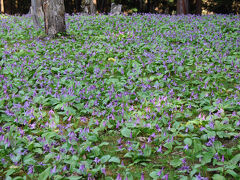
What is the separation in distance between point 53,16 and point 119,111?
22.7 feet

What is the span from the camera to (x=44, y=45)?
9031 mm

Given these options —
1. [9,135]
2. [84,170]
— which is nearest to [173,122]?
[84,170]

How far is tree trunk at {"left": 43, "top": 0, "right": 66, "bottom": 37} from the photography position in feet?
32.1

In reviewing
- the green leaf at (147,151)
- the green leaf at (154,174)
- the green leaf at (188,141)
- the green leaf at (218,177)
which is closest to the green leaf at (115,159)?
the green leaf at (147,151)

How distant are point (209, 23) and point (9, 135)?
12.1 m

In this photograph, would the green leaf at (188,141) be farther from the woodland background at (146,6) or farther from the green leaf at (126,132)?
the woodland background at (146,6)

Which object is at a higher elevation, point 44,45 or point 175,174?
point 44,45

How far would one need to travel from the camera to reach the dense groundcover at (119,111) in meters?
3.19

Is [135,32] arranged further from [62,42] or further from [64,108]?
[64,108]

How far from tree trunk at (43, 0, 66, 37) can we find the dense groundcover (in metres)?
0.99

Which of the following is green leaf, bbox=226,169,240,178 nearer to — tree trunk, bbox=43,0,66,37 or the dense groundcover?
the dense groundcover

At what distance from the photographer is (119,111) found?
458cm

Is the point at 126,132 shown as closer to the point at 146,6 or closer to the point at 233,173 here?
the point at 233,173

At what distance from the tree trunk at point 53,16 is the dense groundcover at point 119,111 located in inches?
39.0
